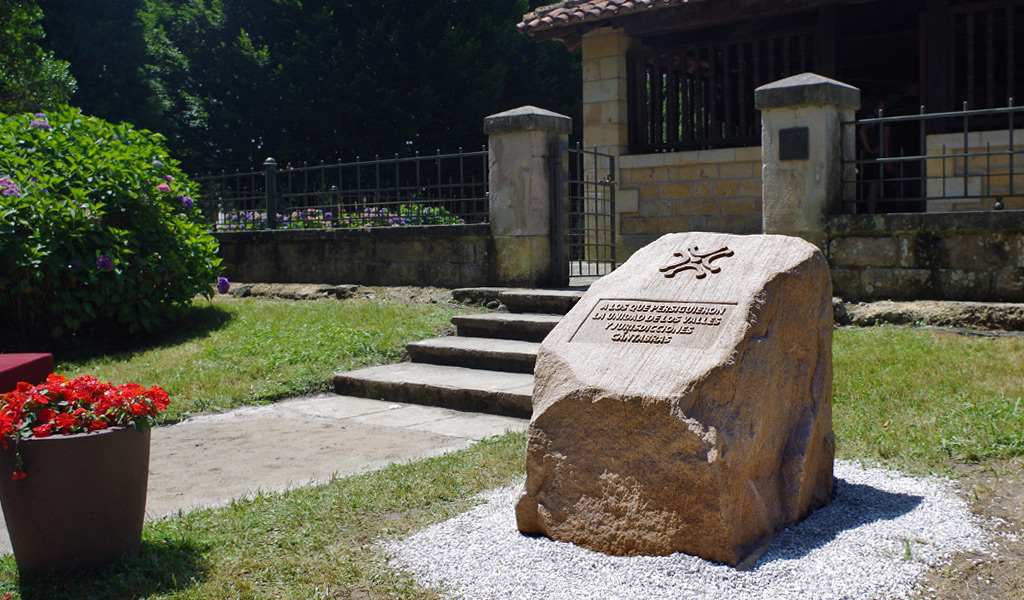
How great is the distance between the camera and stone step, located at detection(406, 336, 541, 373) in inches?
→ 267

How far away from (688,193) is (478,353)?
5012 millimetres

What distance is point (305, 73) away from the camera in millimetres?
20656

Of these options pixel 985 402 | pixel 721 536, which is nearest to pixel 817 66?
pixel 985 402

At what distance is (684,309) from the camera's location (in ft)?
11.9

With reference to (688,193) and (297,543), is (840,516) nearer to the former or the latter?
(297,543)

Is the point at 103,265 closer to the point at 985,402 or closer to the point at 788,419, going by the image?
the point at 788,419

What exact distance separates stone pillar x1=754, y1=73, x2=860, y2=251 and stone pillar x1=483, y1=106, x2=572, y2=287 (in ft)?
6.43

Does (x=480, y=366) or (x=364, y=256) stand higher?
(x=364, y=256)

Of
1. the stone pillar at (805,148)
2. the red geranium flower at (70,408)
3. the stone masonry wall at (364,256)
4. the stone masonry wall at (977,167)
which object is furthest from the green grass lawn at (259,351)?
the stone masonry wall at (977,167)

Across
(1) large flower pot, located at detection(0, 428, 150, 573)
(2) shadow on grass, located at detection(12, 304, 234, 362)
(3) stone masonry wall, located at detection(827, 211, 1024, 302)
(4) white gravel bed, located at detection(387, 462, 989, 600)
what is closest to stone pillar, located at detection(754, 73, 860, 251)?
(3) stone masonry wall, located at detection(827, 211, 1024, 302)

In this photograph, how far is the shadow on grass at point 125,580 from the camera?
10.0ft

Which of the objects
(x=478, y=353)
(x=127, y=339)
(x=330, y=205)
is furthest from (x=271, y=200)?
(x=478, y=353)

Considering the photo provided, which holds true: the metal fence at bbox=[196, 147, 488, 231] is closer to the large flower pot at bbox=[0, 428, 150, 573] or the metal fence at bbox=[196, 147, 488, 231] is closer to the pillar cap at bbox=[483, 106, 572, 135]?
the pillar cap at bbox=[483, 106, 572, 135]

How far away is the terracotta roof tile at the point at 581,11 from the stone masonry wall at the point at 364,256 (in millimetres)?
3571
